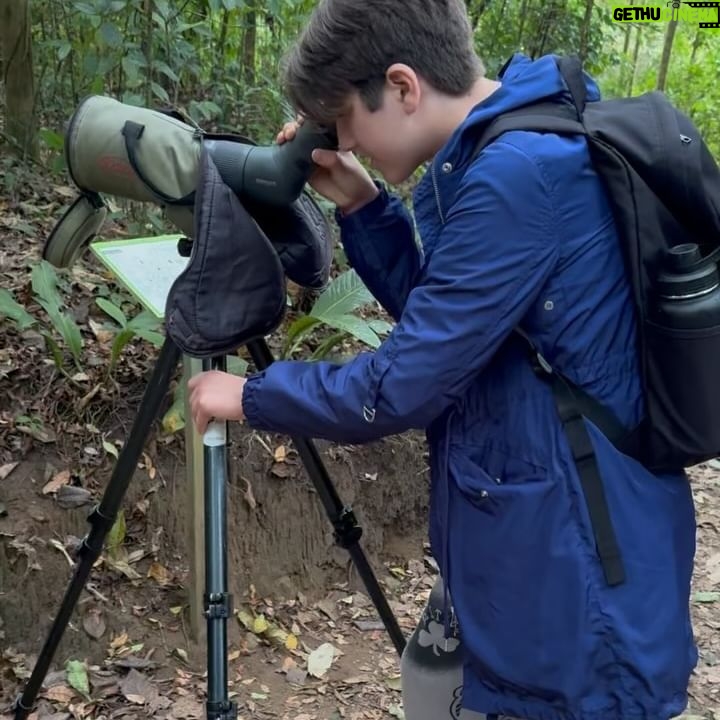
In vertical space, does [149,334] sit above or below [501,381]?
below

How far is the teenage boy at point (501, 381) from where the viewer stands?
123 cm

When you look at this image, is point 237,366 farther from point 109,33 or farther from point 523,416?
point 523,416

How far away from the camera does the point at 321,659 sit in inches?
113

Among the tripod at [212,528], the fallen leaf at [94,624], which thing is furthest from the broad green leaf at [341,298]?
the fallen leaf at [94,624]

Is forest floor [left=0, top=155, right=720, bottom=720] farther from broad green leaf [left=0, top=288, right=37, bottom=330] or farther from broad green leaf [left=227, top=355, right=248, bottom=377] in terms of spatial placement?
broad green leaf [left=227, top=355, right=248, bottom=377]

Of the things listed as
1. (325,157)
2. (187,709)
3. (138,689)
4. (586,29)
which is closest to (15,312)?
(138,689)

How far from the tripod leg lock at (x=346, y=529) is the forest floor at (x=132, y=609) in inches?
30.4

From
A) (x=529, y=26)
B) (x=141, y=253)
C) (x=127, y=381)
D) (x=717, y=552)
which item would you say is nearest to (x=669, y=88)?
(x=529, y=26)

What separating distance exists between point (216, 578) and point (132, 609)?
3.89 ft

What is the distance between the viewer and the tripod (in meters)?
1.69

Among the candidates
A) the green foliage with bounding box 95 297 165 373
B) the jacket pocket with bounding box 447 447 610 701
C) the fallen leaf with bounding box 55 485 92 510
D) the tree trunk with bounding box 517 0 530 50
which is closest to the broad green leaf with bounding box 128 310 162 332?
the green foliage with bounding box 95 297 165 373

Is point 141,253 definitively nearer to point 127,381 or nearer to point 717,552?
point 127,381

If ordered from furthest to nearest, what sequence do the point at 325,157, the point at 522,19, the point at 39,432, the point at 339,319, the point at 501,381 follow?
the point at 522,19
the point at 339,319
the point at 39,432
the point at 325,157
the point at 501,381

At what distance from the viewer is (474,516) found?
1.36 metres
